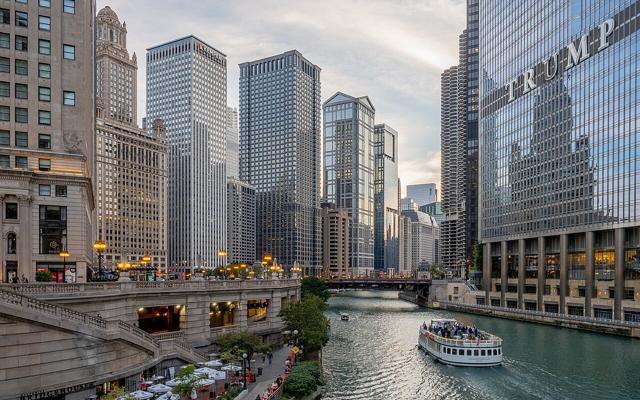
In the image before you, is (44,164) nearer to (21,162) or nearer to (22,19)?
(21,162)

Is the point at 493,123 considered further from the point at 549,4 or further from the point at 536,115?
the point at 549,4

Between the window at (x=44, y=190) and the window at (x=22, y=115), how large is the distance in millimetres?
7783

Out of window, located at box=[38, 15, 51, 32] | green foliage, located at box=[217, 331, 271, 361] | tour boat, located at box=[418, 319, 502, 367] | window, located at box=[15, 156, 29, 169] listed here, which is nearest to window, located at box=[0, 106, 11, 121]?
window, located at box=[15, 156, 29, 169]

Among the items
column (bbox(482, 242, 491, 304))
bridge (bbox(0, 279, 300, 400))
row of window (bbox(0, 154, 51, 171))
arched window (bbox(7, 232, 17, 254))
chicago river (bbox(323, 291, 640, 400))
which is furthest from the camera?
column (bbox(482, 242, 491, 304))

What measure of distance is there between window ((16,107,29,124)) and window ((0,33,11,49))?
635cm

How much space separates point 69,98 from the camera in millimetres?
61250

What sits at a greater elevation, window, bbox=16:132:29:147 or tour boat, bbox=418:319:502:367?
window, bbox=16:132:29:147

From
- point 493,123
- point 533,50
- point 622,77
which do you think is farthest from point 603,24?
point 493,123

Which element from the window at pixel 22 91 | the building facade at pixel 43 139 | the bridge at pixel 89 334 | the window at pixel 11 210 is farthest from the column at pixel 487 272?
the window at pixel 22 91

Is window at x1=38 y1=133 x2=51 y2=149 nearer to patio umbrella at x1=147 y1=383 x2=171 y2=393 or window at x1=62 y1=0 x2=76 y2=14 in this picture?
window at x1=62 y1=0 x2=76 y2=14

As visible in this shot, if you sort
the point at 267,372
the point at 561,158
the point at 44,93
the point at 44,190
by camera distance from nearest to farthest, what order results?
the point at 267,372 < the point at 44,190 < the point at 44,93 < the point at 561,158

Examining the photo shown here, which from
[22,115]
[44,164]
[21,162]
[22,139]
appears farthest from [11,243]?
[22,115]

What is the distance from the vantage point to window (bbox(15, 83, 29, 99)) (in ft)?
191

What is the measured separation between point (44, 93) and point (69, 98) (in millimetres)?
2543
